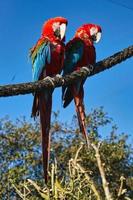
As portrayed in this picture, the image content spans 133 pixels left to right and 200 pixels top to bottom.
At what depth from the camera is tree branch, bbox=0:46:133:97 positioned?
1.70 m

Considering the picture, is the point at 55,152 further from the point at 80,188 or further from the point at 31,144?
the point at 80,188

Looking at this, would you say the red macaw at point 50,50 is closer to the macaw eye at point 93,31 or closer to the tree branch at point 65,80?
the macaw eye at point 93,31

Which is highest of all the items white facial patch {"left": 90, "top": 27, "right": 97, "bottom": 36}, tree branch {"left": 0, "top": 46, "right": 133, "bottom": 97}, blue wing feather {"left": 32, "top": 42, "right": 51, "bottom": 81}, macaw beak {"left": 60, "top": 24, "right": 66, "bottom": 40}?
white facial patch {"left": 90, "top": 27, "right": 97, "bottom": 36}

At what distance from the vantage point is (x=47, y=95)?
2.50 meters

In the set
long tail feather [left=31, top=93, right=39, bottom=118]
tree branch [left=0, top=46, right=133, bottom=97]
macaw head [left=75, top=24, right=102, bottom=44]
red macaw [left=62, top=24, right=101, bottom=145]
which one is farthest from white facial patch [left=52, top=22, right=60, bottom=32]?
tree branch [left=0, top=46, right=133, bottom=97]

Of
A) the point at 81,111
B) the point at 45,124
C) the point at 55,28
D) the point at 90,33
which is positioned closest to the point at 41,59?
the point at 55,28

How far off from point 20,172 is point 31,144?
1.33 meters

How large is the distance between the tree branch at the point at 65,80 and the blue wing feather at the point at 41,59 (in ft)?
2.89

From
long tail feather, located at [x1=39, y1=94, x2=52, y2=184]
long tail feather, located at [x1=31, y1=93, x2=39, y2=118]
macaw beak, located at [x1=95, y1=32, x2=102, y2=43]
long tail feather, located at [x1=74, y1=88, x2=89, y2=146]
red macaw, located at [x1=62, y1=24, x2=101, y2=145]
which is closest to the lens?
long tail feather, located at [x1=39, y1=94, x2=52, y2=184]

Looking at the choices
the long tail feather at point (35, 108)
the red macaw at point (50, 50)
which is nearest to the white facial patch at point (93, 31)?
the red macaw at point (50, 50)

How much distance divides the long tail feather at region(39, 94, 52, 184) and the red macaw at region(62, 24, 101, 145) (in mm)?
217

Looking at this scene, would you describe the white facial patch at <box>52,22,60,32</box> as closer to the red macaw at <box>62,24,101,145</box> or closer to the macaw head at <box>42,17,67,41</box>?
the macaw head at <box>42,17,67,41</box>

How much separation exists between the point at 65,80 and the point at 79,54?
4.29 feet

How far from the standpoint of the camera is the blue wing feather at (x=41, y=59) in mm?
2969
